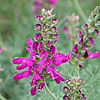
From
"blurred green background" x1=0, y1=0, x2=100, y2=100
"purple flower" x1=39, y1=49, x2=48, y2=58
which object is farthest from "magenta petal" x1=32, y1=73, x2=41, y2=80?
"blurred green background" x1=0, y1=0, x2=100, y2=100

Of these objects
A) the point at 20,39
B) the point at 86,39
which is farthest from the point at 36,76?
the point at 20,39

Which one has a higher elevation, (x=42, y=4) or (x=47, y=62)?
(x=42, y=4)

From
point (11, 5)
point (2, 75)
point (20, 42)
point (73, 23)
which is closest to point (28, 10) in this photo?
point (11, 5)

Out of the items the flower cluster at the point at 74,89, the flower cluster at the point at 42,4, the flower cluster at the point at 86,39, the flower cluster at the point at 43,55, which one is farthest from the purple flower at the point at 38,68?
the flower cluster at the point at 42,4

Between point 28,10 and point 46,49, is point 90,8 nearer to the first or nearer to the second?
point 28,10

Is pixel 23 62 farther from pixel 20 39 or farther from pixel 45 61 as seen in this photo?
pixel 20 39
